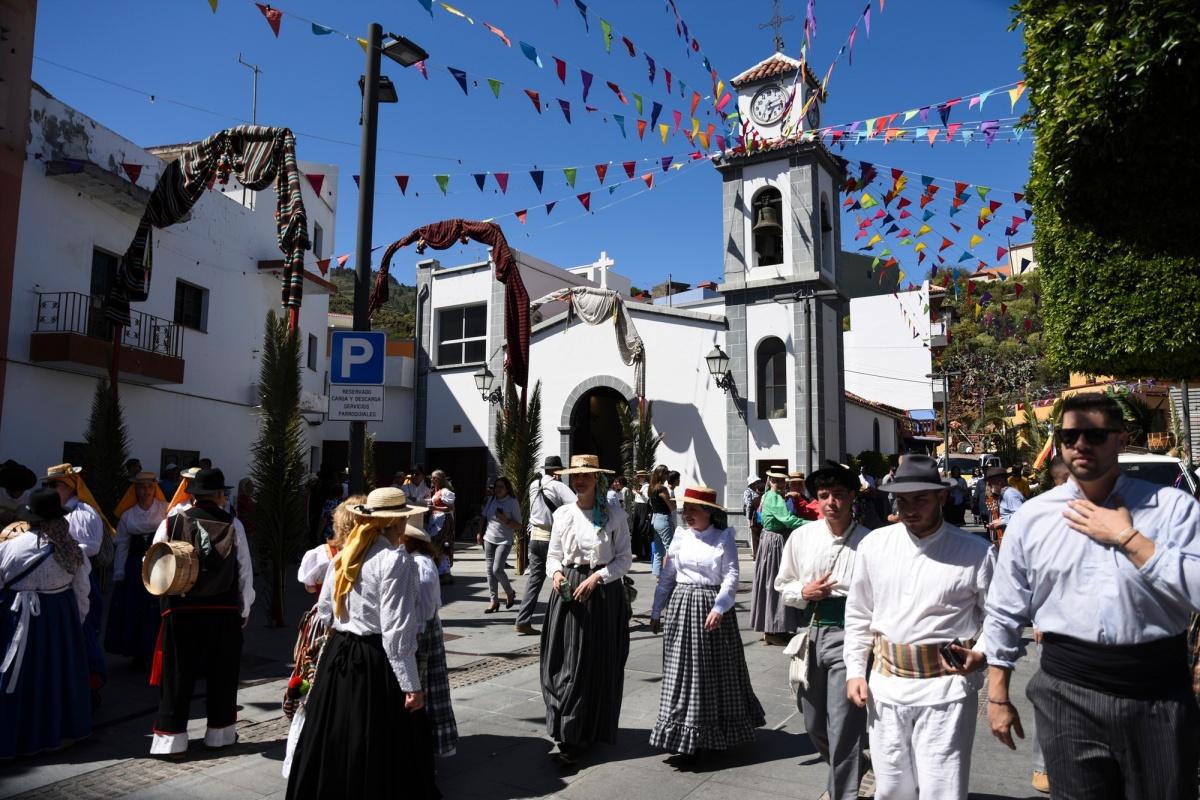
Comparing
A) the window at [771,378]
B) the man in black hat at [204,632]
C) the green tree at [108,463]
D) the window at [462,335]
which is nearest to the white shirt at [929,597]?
the man in black hat at [204,632]

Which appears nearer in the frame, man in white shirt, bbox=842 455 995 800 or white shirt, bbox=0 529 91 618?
man in white shirt, bbox=842 455 995 800

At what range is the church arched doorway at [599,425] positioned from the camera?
827 inches

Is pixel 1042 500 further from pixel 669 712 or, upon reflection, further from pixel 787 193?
pixel 787 193

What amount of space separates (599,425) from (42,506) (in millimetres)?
17291

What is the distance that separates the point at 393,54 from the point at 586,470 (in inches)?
181

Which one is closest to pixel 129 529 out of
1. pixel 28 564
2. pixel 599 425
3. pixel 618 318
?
pixel 28 564

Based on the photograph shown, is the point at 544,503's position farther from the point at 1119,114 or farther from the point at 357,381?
the point at 1119,114

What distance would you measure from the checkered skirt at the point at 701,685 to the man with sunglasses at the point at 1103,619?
2.30 metres

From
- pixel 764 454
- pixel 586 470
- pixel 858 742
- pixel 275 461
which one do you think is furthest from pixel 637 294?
pixel 858 742

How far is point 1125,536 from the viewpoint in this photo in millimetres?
2648

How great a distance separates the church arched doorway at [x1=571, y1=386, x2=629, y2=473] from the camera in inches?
827

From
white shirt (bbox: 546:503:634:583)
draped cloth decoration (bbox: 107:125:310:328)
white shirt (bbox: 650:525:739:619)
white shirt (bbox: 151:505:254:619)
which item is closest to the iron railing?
draped cloth decoration (bbox: 107:125:310:328)

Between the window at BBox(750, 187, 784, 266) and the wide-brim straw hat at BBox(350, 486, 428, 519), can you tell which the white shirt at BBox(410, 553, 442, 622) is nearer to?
the wide-brim straw hat at BBox(350, 486, 428, 519)

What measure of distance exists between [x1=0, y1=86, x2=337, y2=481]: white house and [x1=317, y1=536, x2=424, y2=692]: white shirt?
1112 cm
